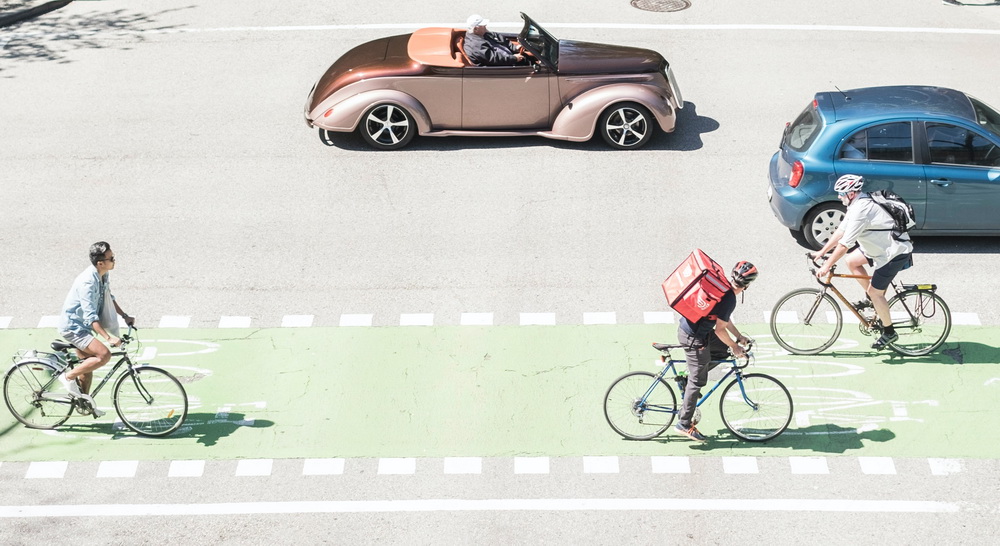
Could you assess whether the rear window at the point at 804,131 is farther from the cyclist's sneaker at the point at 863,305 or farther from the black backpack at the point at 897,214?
the cyclist's sneaker at the point at 863,305

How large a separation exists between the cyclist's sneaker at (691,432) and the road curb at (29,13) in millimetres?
14540

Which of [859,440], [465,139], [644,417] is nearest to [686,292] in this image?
[644,417]

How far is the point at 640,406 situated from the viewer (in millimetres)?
8758

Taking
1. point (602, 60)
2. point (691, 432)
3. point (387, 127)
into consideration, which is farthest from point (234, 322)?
point (602, 60)

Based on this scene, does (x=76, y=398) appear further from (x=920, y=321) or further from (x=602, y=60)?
(x=920, y=321)

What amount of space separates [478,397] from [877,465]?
346 centimetres

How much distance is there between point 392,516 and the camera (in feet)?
26.9

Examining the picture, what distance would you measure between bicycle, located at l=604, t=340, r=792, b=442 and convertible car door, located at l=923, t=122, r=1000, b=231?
3702 mm

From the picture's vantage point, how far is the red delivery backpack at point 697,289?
Result: 7969 millimetres

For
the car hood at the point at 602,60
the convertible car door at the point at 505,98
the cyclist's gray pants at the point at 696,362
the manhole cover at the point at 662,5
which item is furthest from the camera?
the manhole cover at the point at 662,5

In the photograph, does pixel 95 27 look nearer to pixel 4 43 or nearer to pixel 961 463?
pixel 4 43

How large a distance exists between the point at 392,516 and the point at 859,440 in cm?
400

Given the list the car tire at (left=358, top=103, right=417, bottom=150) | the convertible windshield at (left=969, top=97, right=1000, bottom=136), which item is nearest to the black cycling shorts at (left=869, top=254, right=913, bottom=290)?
the convertible windshield at (left=969, top=97, right=1000, bottom=136)

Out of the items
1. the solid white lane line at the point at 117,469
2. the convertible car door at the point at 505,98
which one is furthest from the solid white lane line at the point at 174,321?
the convertible car door at the point at 505,98
